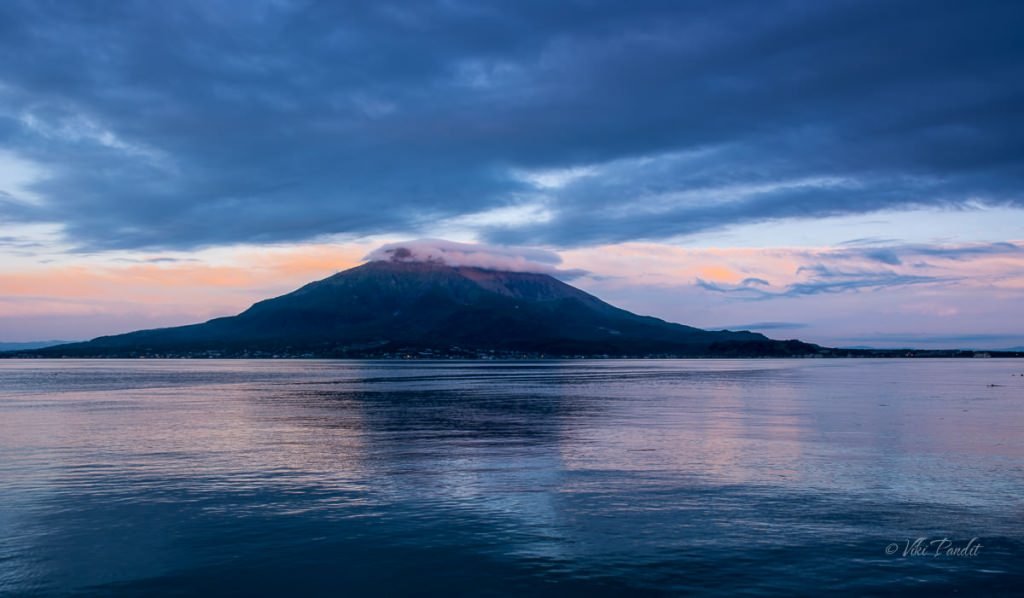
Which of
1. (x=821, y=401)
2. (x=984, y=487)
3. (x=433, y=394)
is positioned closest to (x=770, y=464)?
(x=984, y=487)

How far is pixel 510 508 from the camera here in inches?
1031

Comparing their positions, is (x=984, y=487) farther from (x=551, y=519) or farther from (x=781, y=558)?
(x=551, y=519)

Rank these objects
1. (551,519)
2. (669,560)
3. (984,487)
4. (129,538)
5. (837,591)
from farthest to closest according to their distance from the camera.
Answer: (984,487), (551,519), (129,538), (669,560), (837,591)

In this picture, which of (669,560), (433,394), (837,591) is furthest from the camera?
(433,394)

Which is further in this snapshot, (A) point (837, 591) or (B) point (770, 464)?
(B) point (770, 464)

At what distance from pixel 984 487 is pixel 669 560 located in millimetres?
16818

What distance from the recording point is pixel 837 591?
717 inches

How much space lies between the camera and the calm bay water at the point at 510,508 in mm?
19266

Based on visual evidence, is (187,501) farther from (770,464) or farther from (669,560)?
(770,464)

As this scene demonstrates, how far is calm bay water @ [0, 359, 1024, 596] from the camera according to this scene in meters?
19.3

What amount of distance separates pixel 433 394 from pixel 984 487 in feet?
219

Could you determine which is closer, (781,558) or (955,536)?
(781,558)

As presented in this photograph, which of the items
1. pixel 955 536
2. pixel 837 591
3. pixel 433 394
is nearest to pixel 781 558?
pixel 837 591

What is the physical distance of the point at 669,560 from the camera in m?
20.3
